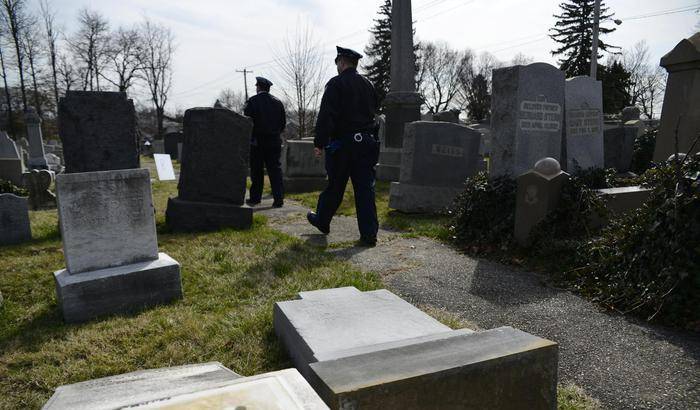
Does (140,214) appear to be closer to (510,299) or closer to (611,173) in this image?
(510,299)

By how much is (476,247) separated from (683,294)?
2.14m

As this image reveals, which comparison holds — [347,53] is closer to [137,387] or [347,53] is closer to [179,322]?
[179,322]

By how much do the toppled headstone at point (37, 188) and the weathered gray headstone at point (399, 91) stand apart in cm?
727

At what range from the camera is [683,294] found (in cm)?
300

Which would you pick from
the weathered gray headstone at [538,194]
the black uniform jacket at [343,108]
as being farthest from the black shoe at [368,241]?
the weathered gray headstone at [538,194]

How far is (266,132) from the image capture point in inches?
309

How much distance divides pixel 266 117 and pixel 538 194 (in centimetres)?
490

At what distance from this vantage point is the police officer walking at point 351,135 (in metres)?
4.98

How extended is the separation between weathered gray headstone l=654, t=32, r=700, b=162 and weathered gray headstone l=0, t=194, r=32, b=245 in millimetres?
9275

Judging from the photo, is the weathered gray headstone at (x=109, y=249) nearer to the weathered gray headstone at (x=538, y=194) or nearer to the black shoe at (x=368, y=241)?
the black shoe at (x=368, y=241)

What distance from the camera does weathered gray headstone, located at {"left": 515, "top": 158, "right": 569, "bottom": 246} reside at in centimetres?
454

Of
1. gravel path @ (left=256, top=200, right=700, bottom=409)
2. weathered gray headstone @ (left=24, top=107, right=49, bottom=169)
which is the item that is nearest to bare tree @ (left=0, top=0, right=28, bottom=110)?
weathered gray headstone @ (left=24, top=107, right=49, bottom=169)

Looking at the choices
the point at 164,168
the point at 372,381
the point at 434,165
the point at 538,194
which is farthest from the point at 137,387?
the point at 164,168

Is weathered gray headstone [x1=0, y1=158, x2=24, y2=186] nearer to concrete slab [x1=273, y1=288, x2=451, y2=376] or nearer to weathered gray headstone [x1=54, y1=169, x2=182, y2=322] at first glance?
weathered gray headstone [x1=54, y1=169, x2=182, y2=322]
